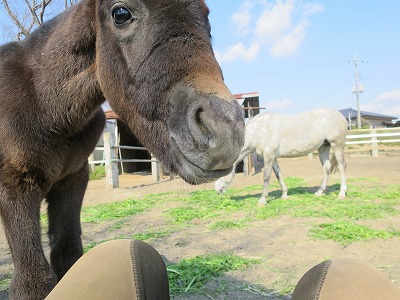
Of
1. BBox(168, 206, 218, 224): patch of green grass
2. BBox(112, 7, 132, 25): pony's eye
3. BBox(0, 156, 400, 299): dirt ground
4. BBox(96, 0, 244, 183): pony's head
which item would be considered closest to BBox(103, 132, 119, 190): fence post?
BBox(168, 206, 218, 224): patch of green grass

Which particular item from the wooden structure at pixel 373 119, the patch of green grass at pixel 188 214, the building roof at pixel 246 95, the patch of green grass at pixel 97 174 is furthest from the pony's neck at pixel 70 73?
the wooden structure at pixel 373 119

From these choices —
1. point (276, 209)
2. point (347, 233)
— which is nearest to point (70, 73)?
point (347, 233)

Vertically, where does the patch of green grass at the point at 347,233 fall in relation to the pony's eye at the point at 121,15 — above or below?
below

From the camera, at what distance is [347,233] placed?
13.8 ft

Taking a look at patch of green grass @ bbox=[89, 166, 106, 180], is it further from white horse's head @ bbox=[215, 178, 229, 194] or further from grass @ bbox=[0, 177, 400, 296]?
white horse's head @ bbox=[215, 178, 229, 194]

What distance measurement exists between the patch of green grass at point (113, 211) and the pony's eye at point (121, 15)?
4704mm

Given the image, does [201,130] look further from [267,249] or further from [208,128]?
[267,249]

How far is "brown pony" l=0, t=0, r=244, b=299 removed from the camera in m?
1.32

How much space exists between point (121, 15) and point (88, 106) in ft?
2.22

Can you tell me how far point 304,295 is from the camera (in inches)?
43.3

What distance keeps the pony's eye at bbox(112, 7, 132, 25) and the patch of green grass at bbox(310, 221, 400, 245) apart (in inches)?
141

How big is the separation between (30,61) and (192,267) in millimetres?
2296

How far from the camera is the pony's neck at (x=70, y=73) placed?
194 cm

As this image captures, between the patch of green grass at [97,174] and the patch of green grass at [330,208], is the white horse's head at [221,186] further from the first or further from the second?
the patch of green grass at [97,174]
